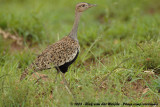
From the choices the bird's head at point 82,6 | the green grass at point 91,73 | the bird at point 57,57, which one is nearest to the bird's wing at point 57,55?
the bird at point 57,57

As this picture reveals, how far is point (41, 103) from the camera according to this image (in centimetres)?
349

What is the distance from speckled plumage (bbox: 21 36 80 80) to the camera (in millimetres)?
4018

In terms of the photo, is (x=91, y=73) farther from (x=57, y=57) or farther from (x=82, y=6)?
(x=82, y=6)

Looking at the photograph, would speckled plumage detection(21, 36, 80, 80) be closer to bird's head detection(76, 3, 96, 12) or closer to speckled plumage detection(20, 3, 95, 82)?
speckled plumage detection(20, 3, 95, 82)

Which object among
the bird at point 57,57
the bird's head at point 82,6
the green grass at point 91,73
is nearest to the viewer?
the green grass at point 91,73

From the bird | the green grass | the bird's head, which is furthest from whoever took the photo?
the bird's head

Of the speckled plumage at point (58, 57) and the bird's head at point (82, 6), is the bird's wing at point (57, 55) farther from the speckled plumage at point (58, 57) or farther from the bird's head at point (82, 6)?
the bird's head at point (82, 6)

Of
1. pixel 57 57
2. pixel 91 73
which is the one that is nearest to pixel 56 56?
pixel 57 57

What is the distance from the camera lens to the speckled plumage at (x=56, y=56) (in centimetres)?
402

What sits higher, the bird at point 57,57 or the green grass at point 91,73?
the bird at point 57,57

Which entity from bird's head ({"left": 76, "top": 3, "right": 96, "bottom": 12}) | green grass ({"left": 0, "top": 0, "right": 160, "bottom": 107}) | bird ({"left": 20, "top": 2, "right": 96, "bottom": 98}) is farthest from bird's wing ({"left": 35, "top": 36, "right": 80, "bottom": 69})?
bird's head ({"left": 76, "top": 3, "right": 96, "bottom": 12})

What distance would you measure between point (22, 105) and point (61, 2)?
261 inches

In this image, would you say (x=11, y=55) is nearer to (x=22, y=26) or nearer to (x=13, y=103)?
(x=22, y=26)

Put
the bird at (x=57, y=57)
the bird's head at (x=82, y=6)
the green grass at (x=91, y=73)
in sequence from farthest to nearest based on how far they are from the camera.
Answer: the bird's head at (x=82, y=6) < the bird at (x=57, y=57) < the green grass at (x=91, y=73)
